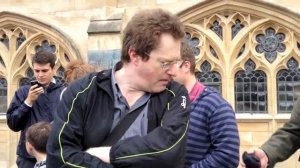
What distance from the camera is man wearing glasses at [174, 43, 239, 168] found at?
6.31 feet

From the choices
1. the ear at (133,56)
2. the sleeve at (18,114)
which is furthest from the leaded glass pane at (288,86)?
the ear at (133,56)

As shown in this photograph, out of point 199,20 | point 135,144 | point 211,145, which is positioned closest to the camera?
point 135,144

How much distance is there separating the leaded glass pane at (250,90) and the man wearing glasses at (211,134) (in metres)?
4.49

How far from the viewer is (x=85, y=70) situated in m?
2.64

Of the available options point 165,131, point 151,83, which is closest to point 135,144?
point 165,131

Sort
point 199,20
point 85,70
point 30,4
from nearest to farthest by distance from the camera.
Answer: point 85,70 → point 199,20 → point 30,4

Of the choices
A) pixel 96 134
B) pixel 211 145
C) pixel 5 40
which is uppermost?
pixel 5 40

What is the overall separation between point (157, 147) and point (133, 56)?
0.31m

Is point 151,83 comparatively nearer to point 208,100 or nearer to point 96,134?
point 96,134

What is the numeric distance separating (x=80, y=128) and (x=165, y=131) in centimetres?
27

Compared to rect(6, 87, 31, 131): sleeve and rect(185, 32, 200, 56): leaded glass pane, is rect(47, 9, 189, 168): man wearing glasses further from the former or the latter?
rect(185, 32, 200, 56): leaded glass pane

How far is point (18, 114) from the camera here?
122 inches

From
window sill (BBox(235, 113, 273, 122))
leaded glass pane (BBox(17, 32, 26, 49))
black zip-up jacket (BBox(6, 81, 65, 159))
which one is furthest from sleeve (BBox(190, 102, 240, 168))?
leaded glass pane (BBox(17, 32, 26, 49))

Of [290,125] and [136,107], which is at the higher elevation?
[136,107]
